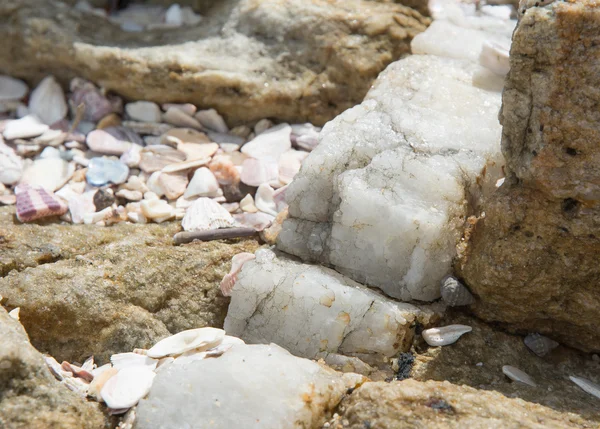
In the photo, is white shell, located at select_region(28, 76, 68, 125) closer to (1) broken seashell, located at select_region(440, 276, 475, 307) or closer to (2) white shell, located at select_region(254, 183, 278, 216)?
(2) white shell, located at select_region(254, 183, 278, 216)

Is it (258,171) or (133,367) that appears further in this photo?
(258,171)

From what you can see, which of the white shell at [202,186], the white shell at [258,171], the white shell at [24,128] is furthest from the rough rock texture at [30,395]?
the white shell at [24,128]

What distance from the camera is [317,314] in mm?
2639

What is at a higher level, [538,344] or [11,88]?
[11,88]

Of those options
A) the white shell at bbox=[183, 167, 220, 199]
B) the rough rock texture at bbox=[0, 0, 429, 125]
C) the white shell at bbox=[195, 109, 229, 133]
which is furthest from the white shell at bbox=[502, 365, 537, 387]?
the white shell at bbox=[195, 109, 229, 133]

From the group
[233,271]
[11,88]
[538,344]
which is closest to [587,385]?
[538,344]

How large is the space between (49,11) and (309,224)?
90.7 inches

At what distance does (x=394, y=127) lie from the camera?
2975mm

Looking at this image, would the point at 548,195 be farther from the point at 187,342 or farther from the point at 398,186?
the point at 187,342

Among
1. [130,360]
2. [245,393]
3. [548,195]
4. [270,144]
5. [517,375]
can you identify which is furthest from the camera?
[270,144]

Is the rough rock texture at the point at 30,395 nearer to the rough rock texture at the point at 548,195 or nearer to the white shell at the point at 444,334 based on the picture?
the white shell at the point at 444,334

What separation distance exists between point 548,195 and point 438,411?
2.91 feet

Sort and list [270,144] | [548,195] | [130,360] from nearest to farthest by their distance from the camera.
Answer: [548,195] < [130,360] < [270,144]

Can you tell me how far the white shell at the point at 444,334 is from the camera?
2.66 m
